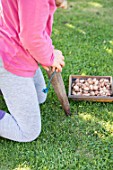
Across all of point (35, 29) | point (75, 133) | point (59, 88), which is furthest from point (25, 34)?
point (75, 133)

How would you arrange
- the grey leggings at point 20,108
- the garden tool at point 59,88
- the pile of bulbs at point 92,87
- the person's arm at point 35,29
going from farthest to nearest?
1. the pile of bulbs at point 92,87
2. the garden tool at point 59,88
3. the grey leggings at point 20,108
4. the person's arm at point 35,29

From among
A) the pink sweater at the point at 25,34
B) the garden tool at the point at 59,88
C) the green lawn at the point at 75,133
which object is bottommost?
the green lawn at the point at 75,133

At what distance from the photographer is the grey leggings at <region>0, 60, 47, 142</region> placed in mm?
1713

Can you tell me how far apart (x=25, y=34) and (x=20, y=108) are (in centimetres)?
47

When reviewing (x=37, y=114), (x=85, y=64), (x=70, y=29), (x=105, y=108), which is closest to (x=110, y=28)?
(x=70, y=29)

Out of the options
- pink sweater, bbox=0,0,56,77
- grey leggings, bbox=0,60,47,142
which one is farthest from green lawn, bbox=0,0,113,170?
pink sweater, bbox=0,0,56,77

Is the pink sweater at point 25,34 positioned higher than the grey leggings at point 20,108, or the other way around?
the pink sweater at point 25,34

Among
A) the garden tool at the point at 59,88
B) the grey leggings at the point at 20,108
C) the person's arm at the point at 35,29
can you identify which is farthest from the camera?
the garden tool at the point at 59,88

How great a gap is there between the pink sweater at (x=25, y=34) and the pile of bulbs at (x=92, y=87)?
1.84 ft

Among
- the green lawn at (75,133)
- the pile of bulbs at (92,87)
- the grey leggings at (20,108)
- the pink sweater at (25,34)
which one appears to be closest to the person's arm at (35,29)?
the pink sweater at (25,34)

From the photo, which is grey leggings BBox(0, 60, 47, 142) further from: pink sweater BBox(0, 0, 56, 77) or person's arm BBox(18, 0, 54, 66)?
person's arm BBox(18, 0, 54, 66)

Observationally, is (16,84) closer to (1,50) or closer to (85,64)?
(1,50)

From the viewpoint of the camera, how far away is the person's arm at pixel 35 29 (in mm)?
1359

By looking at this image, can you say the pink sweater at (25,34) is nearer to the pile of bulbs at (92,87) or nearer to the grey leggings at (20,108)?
the grey leggings at (20,108)
